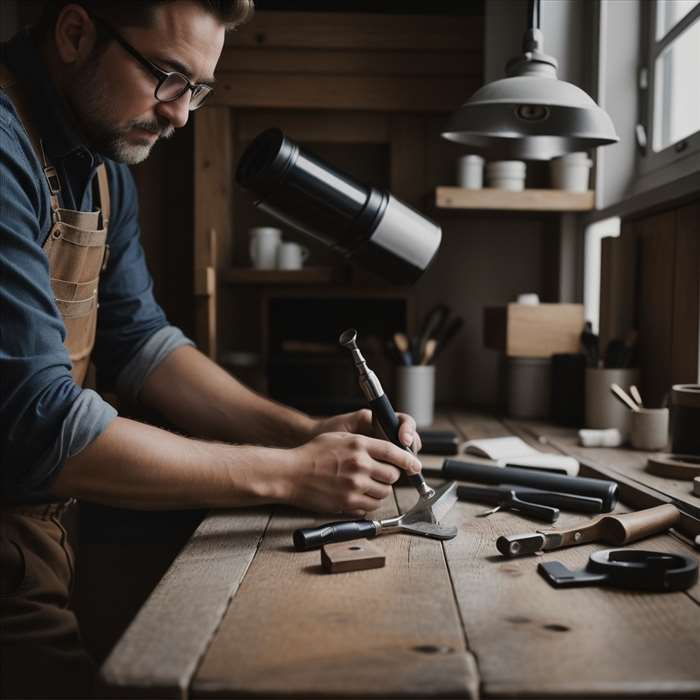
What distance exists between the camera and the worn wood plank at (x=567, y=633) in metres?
0.61

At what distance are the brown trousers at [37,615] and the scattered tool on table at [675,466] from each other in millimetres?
1005

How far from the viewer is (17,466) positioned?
3.17 ft

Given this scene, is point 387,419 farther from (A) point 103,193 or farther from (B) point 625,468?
(A) point 103,193

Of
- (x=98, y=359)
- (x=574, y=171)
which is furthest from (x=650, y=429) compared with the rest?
(x=98, y=359)

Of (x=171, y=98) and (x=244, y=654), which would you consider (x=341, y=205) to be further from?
(x=244, y=654)

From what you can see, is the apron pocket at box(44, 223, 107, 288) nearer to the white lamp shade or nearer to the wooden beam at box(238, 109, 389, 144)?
the white lamp shade

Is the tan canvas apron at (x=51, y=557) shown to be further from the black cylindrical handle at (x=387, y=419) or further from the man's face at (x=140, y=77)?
the black cylindrical handle at (x=387, y=419)

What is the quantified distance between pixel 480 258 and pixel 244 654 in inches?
77.5

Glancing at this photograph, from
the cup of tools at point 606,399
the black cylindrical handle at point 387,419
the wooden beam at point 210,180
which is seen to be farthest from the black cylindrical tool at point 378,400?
the wooden beam at point 210,180

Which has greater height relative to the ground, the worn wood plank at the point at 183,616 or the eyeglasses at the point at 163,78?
the eyeglasses at the point at 163,78

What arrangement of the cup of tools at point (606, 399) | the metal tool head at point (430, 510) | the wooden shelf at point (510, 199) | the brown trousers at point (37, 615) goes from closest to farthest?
the metal tool head at point (430, 510)
the brown trousers at point (37, 615)
the cup of tools at point (606, 399)
the wooden shelf at point (510, 199)

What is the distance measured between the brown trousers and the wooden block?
56 centimetres

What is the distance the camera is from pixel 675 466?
4.23 ft

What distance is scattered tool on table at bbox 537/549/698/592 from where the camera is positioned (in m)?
0.82
